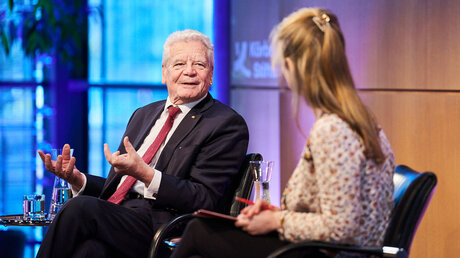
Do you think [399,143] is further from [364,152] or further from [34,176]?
[34,176]

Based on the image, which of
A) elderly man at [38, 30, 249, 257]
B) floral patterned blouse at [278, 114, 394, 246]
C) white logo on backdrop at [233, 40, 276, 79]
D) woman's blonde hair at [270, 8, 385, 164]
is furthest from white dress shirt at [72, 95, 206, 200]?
white logo on backdrop at [233, 40, 276, 79]

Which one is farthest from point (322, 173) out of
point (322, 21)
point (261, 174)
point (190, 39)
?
point (190, 39)

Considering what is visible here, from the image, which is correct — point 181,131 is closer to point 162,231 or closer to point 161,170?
point 161,170

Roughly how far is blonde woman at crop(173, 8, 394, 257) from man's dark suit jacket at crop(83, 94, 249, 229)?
0.76 m

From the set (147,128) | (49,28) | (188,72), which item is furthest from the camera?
(49,28)

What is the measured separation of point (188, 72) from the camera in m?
3.24

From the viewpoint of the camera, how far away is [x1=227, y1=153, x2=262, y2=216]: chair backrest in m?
3.05

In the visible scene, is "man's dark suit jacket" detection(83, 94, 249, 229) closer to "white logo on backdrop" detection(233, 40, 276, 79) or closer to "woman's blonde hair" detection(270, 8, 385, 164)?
"woman's blonde hair" detection(270, 8, 385, 164)

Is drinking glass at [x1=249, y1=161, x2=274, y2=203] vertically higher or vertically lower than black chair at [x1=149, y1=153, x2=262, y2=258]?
higher

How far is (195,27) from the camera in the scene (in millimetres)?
6250

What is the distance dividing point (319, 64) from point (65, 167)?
5.43 feet

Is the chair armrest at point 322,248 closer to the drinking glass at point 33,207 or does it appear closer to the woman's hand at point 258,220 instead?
the woman's hand at point 258,220

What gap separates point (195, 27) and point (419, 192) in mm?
4355

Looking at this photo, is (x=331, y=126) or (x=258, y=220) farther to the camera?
(x=258, y=220)
